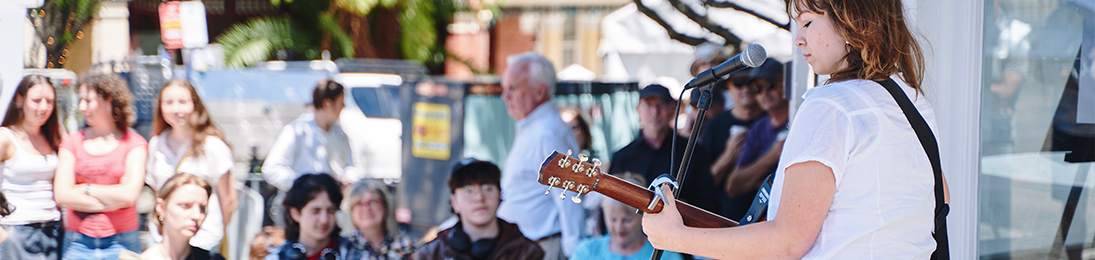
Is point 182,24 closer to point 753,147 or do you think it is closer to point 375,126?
point 753,147

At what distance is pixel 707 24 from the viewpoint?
411 cm

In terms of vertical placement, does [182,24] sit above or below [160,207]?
above

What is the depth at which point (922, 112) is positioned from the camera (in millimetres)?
1382

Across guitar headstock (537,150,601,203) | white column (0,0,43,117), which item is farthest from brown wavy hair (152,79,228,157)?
guitar headstock (537,150,601,203)

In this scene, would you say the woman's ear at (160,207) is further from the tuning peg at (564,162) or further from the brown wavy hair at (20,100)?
the tuning peg at (564,162)

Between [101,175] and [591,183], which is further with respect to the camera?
[101,175]

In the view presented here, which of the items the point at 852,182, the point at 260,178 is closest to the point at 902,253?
the point at 852,182

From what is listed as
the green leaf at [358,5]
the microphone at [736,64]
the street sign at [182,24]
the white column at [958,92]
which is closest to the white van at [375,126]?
the street sign at [182,24]

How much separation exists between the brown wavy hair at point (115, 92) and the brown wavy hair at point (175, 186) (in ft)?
0.89

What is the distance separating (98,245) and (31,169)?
35 cm

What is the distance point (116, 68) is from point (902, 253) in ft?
8.76

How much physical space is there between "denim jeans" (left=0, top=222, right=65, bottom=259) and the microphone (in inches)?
90.8

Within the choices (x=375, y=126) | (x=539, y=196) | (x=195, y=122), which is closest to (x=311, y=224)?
(x=195, y=122)

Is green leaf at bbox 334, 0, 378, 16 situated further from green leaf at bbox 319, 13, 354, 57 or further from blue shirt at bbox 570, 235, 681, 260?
blue shirt at bbox 570, 235, 681, 260
